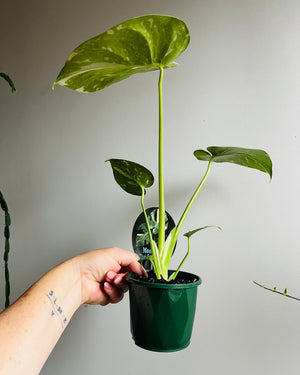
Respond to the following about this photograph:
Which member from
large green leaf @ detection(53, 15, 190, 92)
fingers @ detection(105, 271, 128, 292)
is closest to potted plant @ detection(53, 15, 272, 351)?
large green leaf @ detection(53, 15, 190, 92)

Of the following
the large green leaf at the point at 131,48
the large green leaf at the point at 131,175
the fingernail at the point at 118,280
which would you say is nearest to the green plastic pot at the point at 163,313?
the fingernail at the point at 118,280

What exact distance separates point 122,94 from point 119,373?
872mm

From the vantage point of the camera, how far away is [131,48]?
0.70 m

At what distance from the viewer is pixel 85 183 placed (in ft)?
4.00

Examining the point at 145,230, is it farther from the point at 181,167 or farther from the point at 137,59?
the point at 137,59

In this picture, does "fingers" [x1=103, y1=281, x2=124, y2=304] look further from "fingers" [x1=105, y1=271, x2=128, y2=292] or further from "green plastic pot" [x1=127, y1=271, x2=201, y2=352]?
"green plastic pot" [x1=127, y1=271, x2=201, y2=352]

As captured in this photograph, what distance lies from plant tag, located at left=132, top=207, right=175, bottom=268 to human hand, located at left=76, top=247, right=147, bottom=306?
0.31 feet

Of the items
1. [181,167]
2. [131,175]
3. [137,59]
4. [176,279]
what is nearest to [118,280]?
[176,279]

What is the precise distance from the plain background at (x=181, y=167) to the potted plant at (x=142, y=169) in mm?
246

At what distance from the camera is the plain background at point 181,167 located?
1.03 meters

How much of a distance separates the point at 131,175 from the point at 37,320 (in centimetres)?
37

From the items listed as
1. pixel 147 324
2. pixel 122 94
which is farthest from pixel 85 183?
pixel 147 324

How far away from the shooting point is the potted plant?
2.23 feet

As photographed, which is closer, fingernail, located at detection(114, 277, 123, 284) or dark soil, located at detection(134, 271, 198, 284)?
dark soil, located at detection(134, 271, 198, 284)
